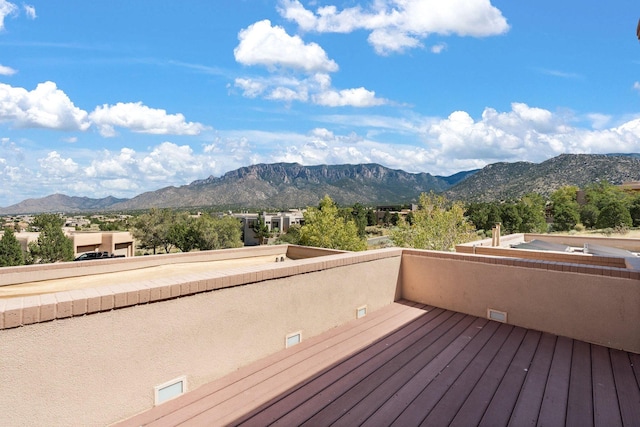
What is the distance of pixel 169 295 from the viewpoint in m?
2.59

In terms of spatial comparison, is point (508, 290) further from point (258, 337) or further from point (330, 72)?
point (330, 72)

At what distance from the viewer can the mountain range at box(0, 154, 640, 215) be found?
71312 millimetres

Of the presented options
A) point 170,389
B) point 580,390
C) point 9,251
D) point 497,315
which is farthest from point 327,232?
point 9,251

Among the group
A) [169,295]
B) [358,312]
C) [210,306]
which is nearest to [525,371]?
[358,312]

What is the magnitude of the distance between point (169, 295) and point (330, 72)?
27092mm

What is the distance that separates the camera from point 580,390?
2828mm

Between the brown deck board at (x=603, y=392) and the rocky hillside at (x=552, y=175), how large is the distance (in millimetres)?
75768

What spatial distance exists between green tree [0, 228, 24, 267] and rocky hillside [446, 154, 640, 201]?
7842 cm

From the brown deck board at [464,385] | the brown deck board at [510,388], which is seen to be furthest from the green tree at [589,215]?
the brown deck board at [464,385]

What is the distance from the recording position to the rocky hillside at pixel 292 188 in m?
132

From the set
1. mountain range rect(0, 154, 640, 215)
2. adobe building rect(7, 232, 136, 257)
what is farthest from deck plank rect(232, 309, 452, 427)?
mountain range rect(0, 154, 640, 215)

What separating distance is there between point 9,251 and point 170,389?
3481 centimetres

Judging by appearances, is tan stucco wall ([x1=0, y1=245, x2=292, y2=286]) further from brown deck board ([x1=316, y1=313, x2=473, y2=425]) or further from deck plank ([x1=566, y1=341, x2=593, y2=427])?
deck plank ([x1=566, y1=341, x2=593, y2=427])

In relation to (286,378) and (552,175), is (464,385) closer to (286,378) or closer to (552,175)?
(286,378)
